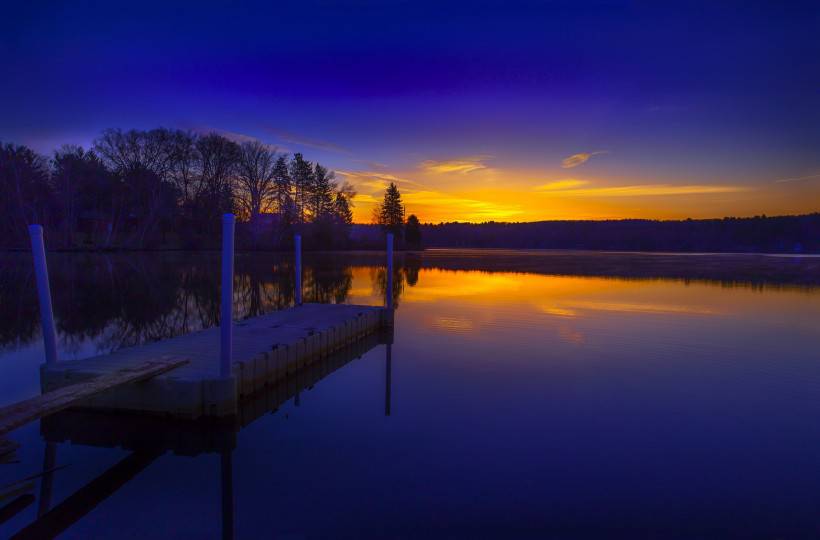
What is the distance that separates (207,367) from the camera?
705 cm

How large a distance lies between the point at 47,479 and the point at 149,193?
53920 millimetres

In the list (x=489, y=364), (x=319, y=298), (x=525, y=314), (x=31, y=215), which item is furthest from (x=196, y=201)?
(x=489, y=364)

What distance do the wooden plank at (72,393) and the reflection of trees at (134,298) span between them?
5.92 m

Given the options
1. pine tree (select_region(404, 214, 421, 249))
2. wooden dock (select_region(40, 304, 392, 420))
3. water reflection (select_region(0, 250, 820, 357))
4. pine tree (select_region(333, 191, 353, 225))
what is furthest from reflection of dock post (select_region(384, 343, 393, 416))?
pine tree (select_region(404, 214, 421, 249))

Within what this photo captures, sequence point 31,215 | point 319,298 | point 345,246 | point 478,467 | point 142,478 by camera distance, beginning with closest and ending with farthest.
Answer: point 142,478 → point 478,467 → point 319,298 → point 31,215 → point 345,246

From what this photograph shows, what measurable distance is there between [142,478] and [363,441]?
2.53m

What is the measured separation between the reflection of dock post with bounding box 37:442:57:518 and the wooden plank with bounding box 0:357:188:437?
757 mm

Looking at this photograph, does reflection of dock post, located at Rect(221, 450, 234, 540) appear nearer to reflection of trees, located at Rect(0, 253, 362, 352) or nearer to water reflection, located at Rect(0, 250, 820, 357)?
water reflection, located at Rect(0, 250, 820, 357)

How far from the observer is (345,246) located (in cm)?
A: 7056

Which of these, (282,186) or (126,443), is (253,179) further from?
(126,443)

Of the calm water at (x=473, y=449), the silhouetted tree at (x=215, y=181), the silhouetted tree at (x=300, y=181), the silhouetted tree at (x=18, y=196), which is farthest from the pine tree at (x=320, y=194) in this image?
the calm water at (x=473, y=449)

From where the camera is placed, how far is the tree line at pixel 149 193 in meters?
46.2

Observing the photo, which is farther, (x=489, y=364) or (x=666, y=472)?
(x=489, y=364)

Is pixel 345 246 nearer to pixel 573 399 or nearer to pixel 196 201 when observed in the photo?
pixel 196 201
